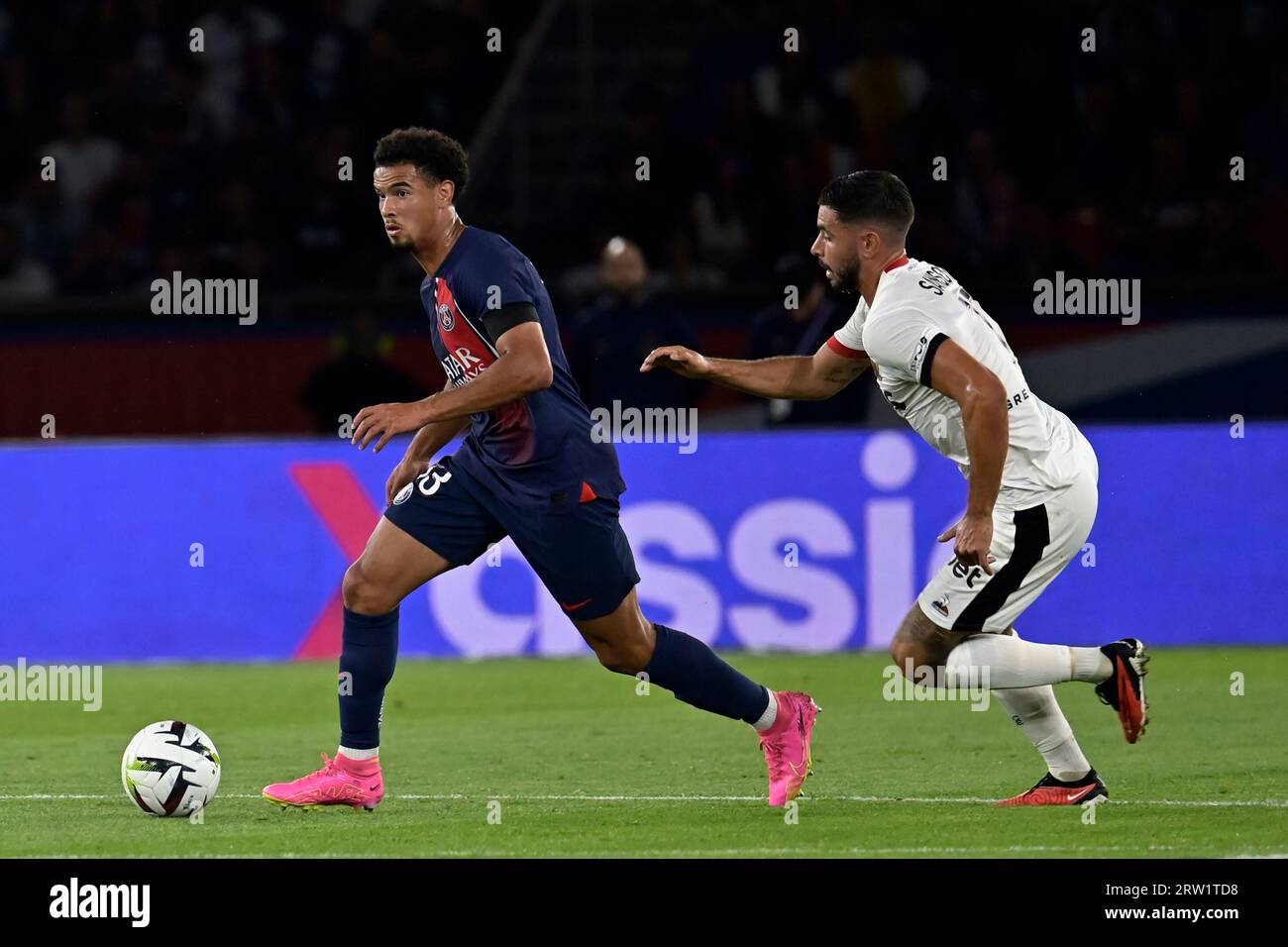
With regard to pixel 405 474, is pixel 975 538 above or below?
below

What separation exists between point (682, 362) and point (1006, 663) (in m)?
1.43

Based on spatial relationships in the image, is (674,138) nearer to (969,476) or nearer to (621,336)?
(621,336)

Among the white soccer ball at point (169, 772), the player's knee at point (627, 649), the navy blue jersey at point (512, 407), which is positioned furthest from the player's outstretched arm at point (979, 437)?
the white soccer ball at point (169, 772)

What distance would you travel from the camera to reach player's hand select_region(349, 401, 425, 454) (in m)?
6.37

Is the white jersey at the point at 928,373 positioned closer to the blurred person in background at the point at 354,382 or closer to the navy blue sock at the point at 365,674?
the navy blue sock at the point at 365,674

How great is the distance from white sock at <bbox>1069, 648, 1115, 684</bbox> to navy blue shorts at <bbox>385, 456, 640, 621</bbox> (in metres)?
1.46

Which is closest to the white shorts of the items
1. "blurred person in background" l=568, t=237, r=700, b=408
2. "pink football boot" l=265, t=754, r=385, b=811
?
"pink football boot" l=265, t=754, r=385, b=811

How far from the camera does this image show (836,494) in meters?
12.2

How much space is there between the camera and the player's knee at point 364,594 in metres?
6.99

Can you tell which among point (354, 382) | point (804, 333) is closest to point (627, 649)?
point (804, 333)

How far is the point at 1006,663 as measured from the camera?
6.79 metres

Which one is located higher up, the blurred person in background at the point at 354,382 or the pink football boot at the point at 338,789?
the blurred person in background at the point at 354,382

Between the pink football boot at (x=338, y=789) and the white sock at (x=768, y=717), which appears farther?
the white sock at (x=768, y=717)
